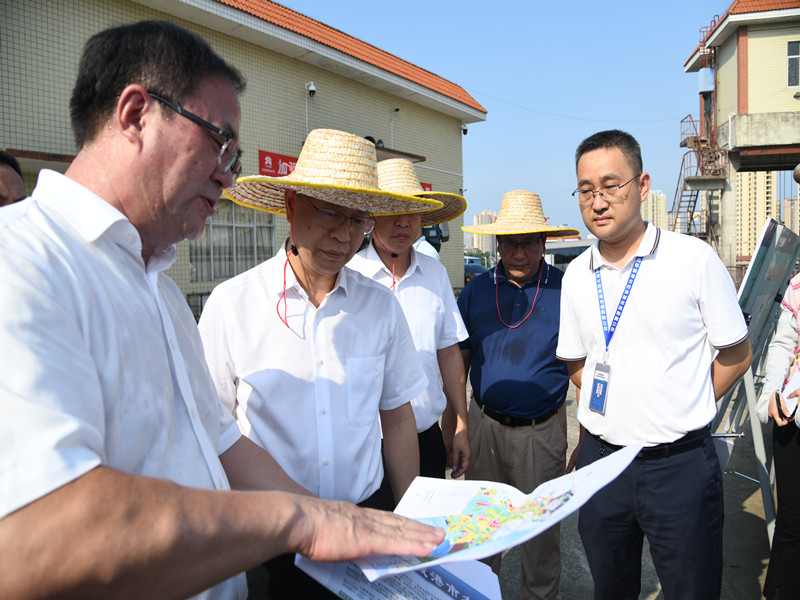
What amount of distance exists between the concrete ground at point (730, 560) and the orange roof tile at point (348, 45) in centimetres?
1073

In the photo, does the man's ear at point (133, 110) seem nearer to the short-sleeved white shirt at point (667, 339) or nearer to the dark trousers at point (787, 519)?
the short-sleeved white shirt at point (667, 339)

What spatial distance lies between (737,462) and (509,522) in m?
4.37

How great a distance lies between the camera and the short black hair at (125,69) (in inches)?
39.9

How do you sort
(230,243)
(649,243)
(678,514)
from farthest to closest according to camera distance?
(230,243)
(649,243)
(678,514)

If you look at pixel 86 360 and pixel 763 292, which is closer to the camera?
pixel 86 360

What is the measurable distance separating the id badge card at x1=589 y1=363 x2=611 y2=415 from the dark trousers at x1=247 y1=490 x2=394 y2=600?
1438 millimetres

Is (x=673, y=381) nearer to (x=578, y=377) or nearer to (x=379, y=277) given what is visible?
(x=578, y=377)

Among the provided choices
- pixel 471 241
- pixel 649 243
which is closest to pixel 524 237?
pixel 649 243

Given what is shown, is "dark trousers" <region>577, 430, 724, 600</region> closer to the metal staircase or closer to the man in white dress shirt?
the man in white dress shirt

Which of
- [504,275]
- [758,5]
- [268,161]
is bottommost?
[504,275]

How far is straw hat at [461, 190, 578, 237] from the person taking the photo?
3215mm

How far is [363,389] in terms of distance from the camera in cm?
183

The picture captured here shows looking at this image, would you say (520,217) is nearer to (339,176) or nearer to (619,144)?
(619,144)

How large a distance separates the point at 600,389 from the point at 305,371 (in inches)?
52.8
